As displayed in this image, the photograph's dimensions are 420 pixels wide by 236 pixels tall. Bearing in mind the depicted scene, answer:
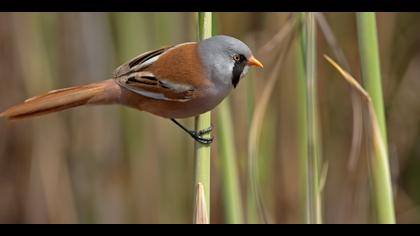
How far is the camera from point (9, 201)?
2.44 m

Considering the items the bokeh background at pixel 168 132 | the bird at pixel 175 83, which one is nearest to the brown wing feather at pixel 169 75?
the bird at pixel 175 83

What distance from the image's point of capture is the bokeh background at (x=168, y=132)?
6.85 feet

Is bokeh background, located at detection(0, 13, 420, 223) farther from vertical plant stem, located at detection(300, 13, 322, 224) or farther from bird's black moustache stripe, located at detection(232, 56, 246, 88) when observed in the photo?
bird's black moustache stripe, located at detection(232, 56, 246, 88)

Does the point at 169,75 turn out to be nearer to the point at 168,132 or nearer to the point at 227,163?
the point at 227,163

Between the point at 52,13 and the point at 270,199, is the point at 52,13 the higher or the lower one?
the higher one

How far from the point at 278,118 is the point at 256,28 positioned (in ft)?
1.06

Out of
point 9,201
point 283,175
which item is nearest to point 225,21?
point 283,175

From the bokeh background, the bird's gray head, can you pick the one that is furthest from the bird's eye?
the bokeh background

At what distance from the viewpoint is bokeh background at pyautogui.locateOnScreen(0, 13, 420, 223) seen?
209 centimetres

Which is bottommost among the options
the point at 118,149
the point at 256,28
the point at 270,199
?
the point at 270,199

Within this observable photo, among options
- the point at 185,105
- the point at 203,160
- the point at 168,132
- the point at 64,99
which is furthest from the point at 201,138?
the point at 168,132

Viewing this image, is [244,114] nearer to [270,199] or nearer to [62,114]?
[270,199]

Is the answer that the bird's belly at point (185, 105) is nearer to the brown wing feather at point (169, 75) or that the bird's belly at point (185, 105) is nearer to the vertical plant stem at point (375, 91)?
the brown wing feather at point (169, 75)

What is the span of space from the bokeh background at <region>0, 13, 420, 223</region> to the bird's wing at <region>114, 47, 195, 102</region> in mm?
709
